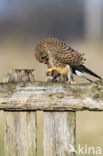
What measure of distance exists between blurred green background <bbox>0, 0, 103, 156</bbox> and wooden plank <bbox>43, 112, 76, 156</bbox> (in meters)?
2.63

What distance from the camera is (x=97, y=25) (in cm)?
2578

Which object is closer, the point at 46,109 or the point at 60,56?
the point at 46,109

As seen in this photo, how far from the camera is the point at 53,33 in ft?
93.5

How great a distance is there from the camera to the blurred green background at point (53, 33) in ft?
23.7

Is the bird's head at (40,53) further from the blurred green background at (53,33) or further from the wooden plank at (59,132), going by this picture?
the wooden plank at (59,132)

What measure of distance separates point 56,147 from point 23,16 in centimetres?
2991

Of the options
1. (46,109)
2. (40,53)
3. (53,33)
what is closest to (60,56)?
(40,53)

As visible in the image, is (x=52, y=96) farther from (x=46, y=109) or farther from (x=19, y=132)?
(x=19, y=132)

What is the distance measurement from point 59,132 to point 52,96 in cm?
22

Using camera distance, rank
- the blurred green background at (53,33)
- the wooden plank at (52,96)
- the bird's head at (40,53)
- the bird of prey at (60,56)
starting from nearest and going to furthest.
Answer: the wooden plank at (52,96)
the bird of prey at (60,56)
the bird's head at (40,53)
the blurred green background at (53,33)

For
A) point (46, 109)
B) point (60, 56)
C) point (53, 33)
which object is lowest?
point (46, 109)

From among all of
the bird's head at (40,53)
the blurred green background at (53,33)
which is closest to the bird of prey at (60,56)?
the bird's head at (40,53)

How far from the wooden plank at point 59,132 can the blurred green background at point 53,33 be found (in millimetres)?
2629

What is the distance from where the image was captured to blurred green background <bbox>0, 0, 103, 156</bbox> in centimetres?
722
